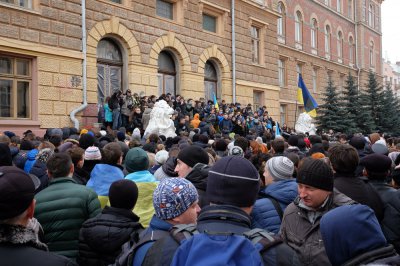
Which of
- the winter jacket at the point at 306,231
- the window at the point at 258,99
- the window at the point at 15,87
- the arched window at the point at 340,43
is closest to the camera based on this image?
the winter jacket at the point at 306,231

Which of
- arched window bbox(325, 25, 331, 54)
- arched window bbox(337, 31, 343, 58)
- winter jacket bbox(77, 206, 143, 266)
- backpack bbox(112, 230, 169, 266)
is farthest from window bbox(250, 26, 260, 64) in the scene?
backpack bbox(112, 230, 169, 266)

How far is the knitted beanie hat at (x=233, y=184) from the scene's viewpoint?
7.15 feet

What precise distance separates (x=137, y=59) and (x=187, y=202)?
15900 mm

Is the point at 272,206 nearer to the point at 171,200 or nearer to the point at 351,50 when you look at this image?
the point at 171,200

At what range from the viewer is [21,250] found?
2043 millimetres

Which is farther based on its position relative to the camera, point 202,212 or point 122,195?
point 122,195

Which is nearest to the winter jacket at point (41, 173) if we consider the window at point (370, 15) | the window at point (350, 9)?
the window at point (350, 9)

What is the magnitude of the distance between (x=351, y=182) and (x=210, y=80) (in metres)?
19.2

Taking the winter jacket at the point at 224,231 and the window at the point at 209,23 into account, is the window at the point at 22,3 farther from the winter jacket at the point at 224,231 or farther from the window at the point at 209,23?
the winter jacket at the point at 224,231

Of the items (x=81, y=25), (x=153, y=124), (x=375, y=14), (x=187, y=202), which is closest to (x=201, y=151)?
(x=187, y=202)

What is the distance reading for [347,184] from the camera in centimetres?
375

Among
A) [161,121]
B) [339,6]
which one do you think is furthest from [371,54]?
[161,121]

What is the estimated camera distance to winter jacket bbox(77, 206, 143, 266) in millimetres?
3320

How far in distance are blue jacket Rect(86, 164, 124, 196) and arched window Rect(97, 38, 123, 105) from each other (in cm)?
1238
